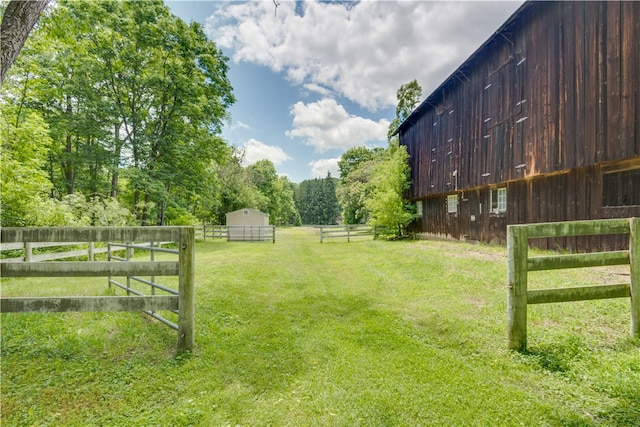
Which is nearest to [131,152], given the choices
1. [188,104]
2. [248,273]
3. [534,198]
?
[188,104]

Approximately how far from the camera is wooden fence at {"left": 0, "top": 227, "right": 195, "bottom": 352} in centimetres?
273

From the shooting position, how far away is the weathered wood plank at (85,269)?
9.03 feet

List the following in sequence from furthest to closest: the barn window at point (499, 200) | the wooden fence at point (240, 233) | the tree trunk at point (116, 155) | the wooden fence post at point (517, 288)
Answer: the wooden fence at point (240, 233)
the tree trunk at point (116, 155)
the barn window at point (499, 200)
the wooden fence post at point (517, 288)

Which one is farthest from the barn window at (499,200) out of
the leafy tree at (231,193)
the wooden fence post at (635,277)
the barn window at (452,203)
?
the leafy tree at (231,193)

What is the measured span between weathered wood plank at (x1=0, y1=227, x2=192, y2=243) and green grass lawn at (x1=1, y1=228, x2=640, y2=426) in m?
1.30

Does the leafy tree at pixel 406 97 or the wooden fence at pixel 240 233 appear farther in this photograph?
the leafy tree at pixel 406 97

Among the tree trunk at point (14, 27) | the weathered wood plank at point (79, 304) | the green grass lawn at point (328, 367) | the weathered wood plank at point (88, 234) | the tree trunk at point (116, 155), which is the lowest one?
the green grass lawn at point (328, 367)

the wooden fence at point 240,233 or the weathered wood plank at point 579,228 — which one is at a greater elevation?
the weathered wood plank at point 579,228

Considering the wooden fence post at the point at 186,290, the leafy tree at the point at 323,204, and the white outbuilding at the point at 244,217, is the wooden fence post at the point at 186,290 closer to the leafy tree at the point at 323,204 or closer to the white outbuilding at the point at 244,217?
the white outbuilding at the point at 244,217

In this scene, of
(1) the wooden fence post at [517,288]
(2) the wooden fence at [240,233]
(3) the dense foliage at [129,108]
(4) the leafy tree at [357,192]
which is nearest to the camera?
(1) the wooden fence post at [517,288]

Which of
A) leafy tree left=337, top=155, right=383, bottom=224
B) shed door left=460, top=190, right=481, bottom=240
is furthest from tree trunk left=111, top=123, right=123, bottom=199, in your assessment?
leafy tree left=337, top=155, right=383, bottom=224

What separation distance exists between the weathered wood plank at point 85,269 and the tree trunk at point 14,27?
1.96 m

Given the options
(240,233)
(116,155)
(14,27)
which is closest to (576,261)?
(14,27)

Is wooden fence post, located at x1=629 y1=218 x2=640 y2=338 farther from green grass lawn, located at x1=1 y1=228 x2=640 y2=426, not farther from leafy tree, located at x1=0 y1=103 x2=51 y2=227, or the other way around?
leafy tree, located at x1=0 y1=103 x2=51 y2=227
